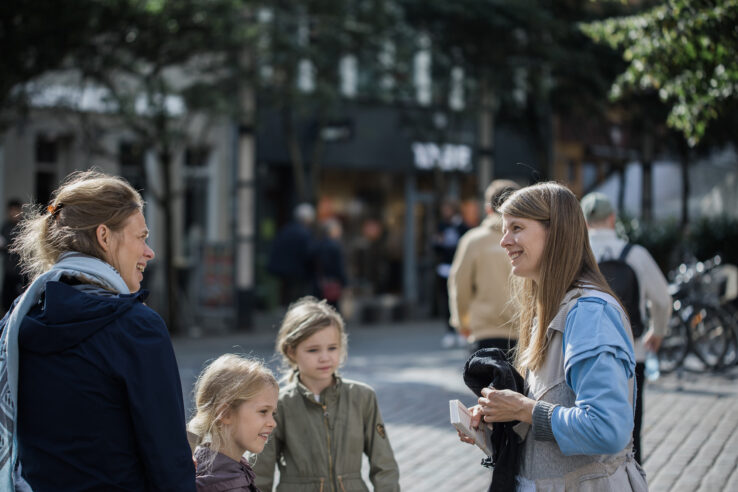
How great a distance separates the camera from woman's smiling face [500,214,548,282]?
2.90 meters

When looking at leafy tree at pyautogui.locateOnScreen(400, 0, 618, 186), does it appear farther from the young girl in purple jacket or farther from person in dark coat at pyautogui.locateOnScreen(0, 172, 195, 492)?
person in dark coat at pyautogui.locateOnScreen(0, 172, 195, 492)

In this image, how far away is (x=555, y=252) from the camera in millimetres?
2863

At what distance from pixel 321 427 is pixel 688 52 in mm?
4170

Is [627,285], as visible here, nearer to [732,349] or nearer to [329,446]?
[329,446]

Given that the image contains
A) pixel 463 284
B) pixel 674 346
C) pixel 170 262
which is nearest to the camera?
pixel 463 284

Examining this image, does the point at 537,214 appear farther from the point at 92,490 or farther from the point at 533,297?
the point at 92,490

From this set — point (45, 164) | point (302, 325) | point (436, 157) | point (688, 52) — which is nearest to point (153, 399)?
point (302, 325)

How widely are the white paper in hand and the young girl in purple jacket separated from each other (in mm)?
751

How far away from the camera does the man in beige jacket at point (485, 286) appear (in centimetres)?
659

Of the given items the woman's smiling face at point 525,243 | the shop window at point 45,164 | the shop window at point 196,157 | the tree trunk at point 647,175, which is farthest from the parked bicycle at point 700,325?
the tree trunk at point 647,175

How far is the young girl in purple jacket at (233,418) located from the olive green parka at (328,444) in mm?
656

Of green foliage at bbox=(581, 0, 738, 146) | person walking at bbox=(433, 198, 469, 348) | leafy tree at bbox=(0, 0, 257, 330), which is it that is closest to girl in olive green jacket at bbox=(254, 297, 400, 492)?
green foliage at bbox=(581, 0, 738, 146)

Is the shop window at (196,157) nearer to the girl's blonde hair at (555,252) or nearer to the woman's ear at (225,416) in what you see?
the woman's ear at (225,416)

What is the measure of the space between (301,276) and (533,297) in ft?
38.1
